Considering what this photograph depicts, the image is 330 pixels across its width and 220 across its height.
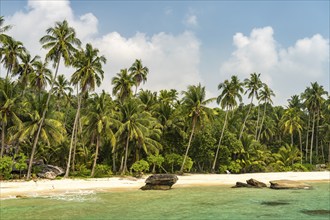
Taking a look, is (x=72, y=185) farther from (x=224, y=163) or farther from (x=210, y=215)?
(x=224, y=163)

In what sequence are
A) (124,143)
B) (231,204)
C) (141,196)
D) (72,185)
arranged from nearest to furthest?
(231,204) < (141,196) < (72,185) < (124,143)

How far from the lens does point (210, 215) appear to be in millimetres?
19578

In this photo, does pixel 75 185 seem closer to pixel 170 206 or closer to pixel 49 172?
pixel 49 172

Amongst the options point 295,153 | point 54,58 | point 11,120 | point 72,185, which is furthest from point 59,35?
point 295,153

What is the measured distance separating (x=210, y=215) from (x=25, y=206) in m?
12.9

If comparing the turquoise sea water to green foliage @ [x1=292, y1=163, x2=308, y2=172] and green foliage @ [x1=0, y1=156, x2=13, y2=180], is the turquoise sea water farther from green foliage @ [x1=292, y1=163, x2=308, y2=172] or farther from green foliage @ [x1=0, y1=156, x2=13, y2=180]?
green foliage @ [x1=292, y1=163, x2=308, y2=172]

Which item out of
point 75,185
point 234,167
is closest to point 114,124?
point 75,185

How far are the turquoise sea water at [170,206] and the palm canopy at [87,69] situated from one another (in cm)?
1601

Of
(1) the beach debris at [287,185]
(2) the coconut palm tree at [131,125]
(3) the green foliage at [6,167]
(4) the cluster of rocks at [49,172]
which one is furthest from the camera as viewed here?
(2) the coconut palm tree at [131,125]

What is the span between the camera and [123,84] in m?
51.7

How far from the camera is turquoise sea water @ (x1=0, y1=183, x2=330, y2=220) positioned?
19312 mm

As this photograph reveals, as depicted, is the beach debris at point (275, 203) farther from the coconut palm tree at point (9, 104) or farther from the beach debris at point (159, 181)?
the coconut palm tree at point (9, 104)

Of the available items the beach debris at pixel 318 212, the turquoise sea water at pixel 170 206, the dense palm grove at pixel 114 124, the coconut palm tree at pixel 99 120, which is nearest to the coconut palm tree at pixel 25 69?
the dense palm grove at pixel 114 124

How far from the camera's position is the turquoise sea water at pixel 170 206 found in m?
19.3
